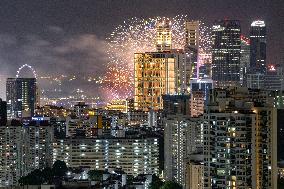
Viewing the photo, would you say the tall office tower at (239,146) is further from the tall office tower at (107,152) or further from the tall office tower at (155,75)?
the tall office tower at (155,75)

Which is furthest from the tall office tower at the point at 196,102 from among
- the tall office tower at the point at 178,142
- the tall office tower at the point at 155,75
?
the tall office tower at the point at 178,142

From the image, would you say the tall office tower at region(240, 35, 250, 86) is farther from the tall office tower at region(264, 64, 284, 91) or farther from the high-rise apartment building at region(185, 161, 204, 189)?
the high-rise apartment building at region(185, 161, 204, 189)

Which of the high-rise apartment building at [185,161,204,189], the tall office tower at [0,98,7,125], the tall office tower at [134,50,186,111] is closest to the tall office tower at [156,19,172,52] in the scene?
the tall office tower at [134,50,186,111]

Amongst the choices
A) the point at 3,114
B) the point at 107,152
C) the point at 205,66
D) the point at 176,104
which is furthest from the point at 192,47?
the point at 107,152

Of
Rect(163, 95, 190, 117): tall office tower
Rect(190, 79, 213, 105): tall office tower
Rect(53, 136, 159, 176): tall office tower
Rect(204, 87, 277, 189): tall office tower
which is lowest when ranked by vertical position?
Rect(53, 136, 159, 176): tall office tower

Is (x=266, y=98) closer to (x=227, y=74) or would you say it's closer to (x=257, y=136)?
(x=257, y=136)

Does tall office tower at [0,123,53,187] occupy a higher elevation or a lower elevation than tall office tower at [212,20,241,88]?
lower
